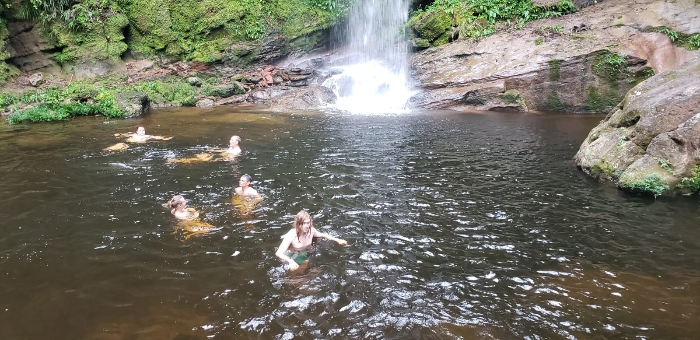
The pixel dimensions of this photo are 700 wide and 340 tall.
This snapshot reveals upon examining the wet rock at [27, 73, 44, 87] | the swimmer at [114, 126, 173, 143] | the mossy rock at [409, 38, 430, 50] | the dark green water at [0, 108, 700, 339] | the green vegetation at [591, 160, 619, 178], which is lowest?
the dark green water at [0, 108, 700, 339]

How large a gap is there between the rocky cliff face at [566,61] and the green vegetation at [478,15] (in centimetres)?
71

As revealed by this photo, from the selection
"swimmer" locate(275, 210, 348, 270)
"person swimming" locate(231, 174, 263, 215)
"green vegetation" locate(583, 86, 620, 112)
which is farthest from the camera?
"green vegetation" locate(583, 86, 620, 112)

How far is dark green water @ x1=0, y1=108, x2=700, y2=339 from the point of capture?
4.69 meters

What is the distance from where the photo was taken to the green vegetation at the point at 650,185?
8.29 meters

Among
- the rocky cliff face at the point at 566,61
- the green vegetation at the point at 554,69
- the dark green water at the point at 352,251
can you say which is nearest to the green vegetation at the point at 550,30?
the rocky cliff face at the point at 566,61

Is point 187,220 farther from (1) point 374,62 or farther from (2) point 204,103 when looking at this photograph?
(1) point 374,62

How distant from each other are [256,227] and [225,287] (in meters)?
1.87

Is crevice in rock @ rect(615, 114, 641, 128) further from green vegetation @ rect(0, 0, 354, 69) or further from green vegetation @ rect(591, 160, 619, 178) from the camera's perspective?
green vegetation @ rect(0, 0, 354, 69)

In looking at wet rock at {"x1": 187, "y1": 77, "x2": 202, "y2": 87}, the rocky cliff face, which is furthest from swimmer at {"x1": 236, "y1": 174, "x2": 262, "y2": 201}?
wet rock at {"x1": 187, "y1": 77, "x2": 202, "y2": 87}

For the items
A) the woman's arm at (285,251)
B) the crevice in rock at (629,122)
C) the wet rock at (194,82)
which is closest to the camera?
the woman's arm at (285,251)

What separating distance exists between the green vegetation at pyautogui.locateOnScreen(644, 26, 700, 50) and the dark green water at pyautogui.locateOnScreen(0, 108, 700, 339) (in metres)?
9.62

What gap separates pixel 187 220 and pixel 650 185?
856 centimetres

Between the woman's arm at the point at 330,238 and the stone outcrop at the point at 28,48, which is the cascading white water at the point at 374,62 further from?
the stone outcrop at the point at 28,48

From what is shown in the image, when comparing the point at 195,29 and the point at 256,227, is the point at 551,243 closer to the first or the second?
the point at 256,227
